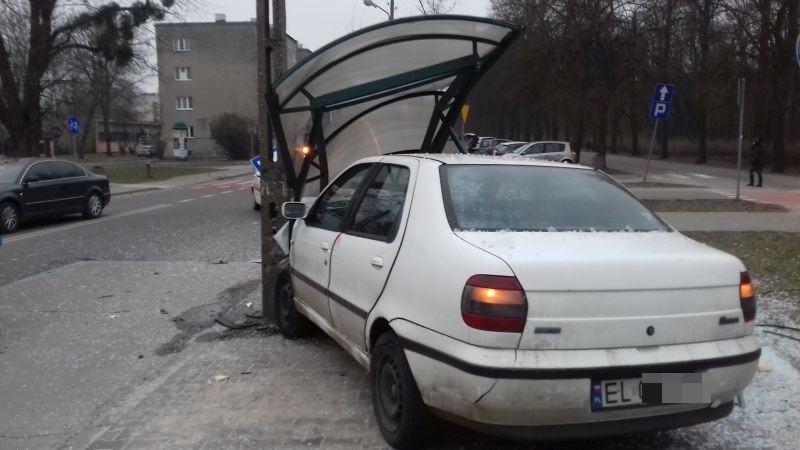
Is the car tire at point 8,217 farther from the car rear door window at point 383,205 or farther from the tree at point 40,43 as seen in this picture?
the tree at point 40,43

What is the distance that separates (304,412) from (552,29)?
28822mm

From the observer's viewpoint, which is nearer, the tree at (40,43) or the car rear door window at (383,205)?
the car rear door window at (383,205)

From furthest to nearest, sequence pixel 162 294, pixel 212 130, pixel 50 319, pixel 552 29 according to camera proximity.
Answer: pixel 212 130 → pixel 552 29 → pixel 162 294 → pixel 50 319

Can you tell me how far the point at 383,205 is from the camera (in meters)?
4.22

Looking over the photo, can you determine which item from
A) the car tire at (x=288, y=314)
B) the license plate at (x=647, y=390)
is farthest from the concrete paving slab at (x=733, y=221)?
the license plate at (x=647, y=390)

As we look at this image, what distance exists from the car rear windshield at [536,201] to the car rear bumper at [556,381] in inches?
28.3

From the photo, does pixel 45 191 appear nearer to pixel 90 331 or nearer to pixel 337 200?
pixel 90 331

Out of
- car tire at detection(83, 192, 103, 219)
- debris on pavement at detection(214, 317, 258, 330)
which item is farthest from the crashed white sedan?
car tire at detection(83, 192, 103, 219)

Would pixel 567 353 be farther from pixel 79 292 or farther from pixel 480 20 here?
pixel 79 292

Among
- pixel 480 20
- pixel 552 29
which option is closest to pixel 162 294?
pixel 480 20

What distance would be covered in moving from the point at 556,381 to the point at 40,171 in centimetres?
1403

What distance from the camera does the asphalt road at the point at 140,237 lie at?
10.1 m

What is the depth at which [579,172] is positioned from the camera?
4.32 metres

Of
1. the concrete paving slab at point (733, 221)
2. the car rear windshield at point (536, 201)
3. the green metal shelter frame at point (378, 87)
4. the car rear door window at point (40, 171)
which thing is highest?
the green metal shelter frame at point (378, 87)
